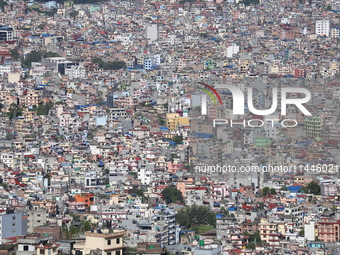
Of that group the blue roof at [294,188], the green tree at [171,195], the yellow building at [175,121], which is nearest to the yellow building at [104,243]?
the green tree at [171,195]

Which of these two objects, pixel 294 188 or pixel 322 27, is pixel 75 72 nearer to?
pixel 322 27

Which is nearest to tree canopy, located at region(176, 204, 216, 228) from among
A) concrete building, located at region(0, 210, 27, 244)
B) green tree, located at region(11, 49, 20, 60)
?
concrete building, located at region(0, 210, 27, 244)

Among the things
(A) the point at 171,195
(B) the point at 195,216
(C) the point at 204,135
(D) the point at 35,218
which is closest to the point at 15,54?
(C) the point at 204,135

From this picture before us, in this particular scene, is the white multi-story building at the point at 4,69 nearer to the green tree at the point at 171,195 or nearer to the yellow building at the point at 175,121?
the yellow building at the point at 175,121

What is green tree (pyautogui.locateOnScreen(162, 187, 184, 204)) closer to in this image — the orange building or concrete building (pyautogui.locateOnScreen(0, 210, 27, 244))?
the orange building

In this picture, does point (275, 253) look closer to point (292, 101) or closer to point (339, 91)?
point (292, 101)
